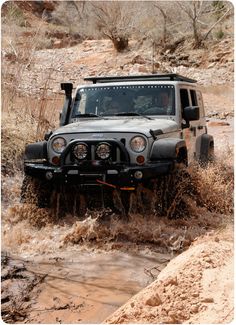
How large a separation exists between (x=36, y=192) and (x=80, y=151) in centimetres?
76

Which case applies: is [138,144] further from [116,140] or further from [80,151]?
[80,151]

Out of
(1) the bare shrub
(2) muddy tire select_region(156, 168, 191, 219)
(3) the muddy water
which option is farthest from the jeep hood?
(3) the muddy water

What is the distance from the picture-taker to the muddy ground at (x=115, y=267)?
3580 millimetres

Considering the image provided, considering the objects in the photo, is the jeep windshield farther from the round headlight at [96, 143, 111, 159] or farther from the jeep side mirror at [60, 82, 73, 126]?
the round headlight at [96, 143, 111, 159]

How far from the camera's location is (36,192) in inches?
244

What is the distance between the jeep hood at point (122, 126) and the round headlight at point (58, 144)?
84 millimetres

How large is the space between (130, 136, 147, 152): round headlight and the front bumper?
197 mm

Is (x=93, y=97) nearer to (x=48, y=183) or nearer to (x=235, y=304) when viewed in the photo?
(x=48, y=183)

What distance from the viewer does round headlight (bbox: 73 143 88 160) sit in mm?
5855

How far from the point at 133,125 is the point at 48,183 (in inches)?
46.2

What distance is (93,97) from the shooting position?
22.8 ft

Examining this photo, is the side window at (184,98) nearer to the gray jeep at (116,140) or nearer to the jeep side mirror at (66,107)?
the gray jeep at (116,140)

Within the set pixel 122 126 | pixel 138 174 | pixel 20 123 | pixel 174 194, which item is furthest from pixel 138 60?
pixel 138 174

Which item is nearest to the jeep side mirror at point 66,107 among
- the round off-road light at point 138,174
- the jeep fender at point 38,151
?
the jeep fender at point 38,151
